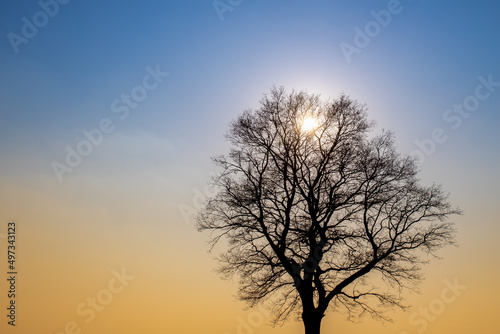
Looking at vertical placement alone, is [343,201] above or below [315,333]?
above

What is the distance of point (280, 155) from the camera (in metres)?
24.1

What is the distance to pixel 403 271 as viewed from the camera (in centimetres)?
2278

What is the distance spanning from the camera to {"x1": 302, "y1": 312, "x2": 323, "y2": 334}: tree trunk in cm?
2242

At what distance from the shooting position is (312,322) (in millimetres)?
22438

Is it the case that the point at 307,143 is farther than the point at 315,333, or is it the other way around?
the point at 307,143

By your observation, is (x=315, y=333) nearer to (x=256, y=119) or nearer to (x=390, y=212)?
(x=390, y=212)

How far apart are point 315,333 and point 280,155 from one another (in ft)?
25.4

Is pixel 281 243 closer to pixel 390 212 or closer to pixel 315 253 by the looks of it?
pixel 315 253

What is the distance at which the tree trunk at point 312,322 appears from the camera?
22422 millimetres

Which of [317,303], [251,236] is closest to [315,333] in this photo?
[317,303]

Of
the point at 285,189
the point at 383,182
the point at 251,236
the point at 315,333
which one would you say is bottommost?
the point at 315,333

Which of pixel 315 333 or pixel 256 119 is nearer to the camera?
pixel 315 333

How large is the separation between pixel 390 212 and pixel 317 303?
16.4 ft

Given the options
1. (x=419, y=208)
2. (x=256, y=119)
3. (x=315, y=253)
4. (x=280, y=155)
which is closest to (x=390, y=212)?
(x=419, y=208)
